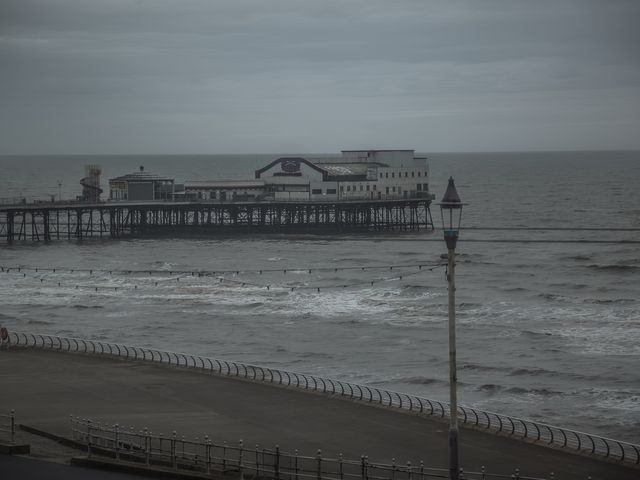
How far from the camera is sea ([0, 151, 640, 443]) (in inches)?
1807

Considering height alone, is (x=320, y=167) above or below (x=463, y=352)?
above

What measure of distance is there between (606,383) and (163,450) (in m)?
22.6

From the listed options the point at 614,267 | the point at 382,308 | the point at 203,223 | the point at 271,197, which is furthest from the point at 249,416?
the point at 203,223

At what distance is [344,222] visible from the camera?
12238 centimetres

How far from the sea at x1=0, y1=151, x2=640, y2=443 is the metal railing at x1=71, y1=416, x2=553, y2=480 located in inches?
260

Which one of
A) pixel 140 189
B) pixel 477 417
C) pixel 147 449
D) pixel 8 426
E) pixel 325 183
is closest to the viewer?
pixel 147 449

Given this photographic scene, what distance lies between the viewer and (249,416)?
1331 inches

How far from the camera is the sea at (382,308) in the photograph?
4591 cm

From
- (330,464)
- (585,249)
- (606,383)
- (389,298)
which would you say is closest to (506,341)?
(606,383)

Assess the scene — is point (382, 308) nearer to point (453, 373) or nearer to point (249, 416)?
point (249, 416)

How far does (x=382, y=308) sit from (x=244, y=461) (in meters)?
38.2

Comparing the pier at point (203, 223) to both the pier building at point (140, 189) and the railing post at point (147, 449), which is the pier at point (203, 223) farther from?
the railing post at point (147, 449)

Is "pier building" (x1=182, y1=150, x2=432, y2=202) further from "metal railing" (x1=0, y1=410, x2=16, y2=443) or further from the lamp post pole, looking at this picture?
the lamp post pole

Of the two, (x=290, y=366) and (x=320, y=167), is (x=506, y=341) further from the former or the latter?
(x=320, y=167)
